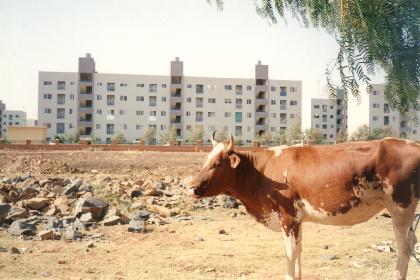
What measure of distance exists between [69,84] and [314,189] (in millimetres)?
85414

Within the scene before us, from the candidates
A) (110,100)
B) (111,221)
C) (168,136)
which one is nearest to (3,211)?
(111,221)

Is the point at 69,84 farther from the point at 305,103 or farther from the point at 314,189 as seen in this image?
the point at 314,189

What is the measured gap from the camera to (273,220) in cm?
715

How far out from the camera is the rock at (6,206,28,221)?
13.9 meters

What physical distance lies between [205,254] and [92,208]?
560 centimetres

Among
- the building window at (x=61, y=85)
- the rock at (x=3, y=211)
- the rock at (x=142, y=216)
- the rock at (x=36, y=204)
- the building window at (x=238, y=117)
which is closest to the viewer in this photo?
the rock at (x=3, y=211)

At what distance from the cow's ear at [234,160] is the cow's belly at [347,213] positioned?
122cm

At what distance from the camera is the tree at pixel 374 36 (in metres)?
6.32

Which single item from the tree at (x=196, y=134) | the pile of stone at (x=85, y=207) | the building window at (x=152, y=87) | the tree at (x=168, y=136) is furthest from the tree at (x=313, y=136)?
the pile of stone at (x=85, y=207)

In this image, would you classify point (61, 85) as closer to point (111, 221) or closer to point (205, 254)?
point (111, 221)

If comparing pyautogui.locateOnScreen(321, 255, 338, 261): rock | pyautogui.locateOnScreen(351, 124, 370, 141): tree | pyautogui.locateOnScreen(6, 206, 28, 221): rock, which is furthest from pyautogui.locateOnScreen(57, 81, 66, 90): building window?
pyautogui.locateOnScreen(321, 255, 338, 261): rock

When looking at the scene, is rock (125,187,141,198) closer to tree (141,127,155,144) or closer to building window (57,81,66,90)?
tree (141,127,155,144)

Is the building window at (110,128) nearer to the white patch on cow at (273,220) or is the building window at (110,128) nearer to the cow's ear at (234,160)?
the cow's ear at (234,160)

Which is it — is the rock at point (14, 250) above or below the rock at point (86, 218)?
below
